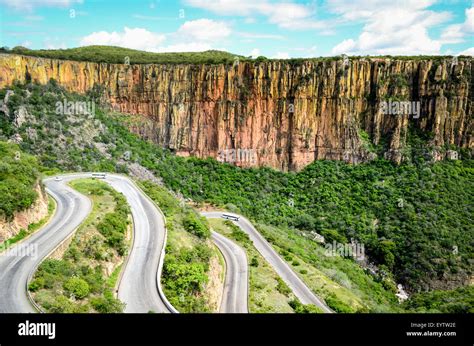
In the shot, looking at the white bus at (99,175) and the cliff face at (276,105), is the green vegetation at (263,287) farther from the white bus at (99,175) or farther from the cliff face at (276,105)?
the cliff face at (276,105)

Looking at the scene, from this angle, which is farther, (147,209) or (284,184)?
(284,184)

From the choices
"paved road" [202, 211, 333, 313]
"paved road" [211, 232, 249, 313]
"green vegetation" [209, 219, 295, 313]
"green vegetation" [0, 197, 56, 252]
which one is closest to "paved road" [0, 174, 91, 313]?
"green vegetation" [0, 197, 56, 252]

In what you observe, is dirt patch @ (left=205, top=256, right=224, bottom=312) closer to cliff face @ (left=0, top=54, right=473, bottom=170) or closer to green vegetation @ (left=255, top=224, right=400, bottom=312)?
green vegetation @ (left=255, top=224, right=400, bottom=312)

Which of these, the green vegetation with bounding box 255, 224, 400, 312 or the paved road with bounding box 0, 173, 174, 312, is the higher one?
the paved road with bounding box 0, 173, 174, 312

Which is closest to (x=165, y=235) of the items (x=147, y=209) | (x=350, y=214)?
(x=147, y=209)

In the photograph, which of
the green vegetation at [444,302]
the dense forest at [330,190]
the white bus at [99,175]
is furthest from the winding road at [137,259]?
the dense forest at [330,190]
